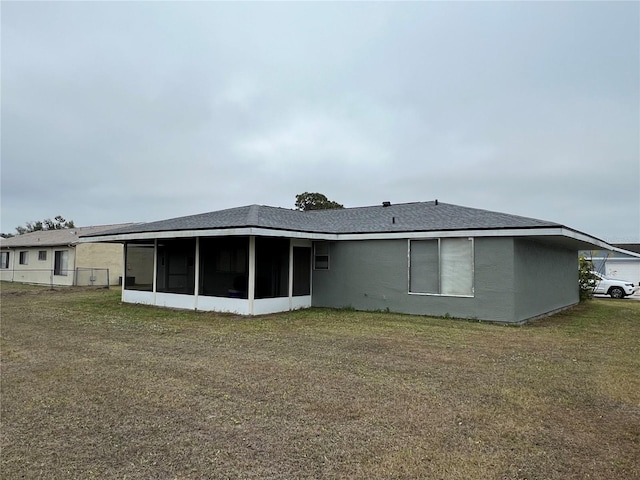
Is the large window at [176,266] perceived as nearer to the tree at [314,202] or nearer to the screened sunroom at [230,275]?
the screened sunroom at [230,275]

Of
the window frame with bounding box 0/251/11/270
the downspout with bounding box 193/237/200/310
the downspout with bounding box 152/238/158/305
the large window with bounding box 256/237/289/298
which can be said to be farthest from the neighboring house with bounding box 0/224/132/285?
the large window with bounding box 256/237/289/298

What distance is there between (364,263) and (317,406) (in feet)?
28.7

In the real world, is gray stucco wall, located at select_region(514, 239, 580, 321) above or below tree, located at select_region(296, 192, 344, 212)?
below

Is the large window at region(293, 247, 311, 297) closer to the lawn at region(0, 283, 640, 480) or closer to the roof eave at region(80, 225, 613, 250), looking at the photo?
the roof eave at region(80, 225, 613, 250)

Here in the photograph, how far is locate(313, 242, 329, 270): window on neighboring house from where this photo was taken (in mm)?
13734

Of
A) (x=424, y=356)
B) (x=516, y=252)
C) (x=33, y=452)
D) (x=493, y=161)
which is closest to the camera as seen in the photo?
(x=33, y=452)

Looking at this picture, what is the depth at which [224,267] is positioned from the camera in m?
12.5

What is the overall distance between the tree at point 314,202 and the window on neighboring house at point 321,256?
2585 cm

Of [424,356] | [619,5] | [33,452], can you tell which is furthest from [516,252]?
[33,452]

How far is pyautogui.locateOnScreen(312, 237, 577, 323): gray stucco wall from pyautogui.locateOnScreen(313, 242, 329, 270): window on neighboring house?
16 cm

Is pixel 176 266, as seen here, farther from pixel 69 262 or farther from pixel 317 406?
pixel 69 262

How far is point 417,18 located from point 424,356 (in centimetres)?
1016

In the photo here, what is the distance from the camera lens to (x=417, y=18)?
12.7 meters

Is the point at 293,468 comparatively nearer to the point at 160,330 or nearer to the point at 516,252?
the point at 160,330
